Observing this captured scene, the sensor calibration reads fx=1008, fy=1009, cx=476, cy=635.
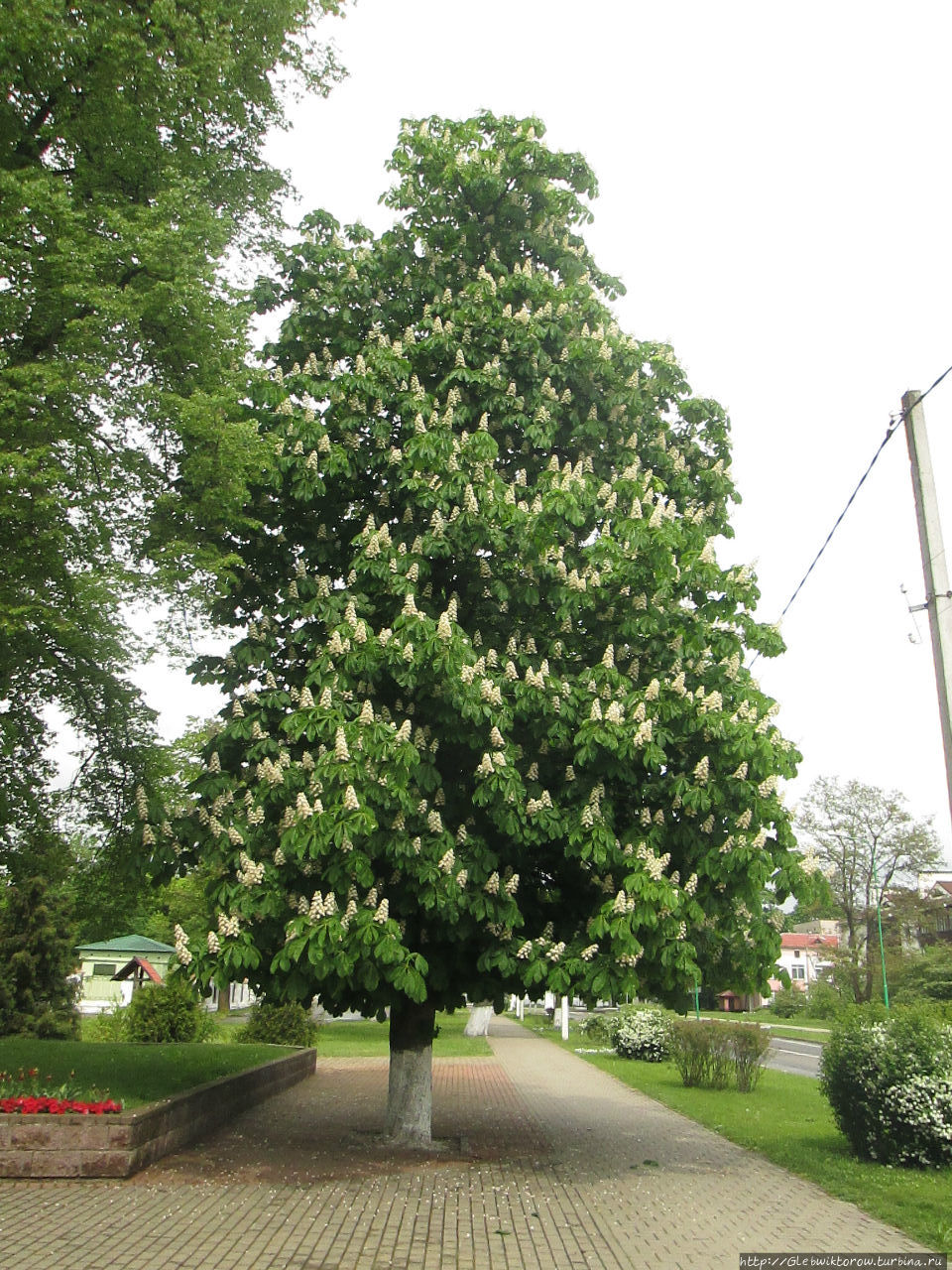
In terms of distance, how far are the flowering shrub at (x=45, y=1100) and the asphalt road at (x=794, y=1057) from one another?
47.2ft

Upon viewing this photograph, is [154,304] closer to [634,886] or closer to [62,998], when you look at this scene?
[634,886]

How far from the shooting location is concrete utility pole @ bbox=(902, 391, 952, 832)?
363 inches

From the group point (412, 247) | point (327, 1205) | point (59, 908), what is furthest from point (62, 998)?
point (412, 247)

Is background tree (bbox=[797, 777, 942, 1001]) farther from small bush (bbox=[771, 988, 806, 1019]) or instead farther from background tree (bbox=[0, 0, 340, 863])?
background tree (bbox=[0, 0, 340, 863])

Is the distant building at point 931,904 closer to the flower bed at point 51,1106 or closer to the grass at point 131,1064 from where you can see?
the grass at point 131,1064

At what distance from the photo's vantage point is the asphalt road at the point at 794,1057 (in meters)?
25.5

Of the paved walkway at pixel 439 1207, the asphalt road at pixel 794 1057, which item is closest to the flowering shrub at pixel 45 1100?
the paved walkway at pixel 439 1207

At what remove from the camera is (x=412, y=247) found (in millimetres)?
13531

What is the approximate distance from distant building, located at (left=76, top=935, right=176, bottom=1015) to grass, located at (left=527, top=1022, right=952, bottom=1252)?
19.4m

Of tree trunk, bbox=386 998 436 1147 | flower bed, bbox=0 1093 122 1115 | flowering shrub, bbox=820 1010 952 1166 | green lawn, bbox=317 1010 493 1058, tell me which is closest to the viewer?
flower bed, bbox=0 1093 122 1115

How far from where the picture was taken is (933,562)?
31.4 feet

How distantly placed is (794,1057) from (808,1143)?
20813 millimetres

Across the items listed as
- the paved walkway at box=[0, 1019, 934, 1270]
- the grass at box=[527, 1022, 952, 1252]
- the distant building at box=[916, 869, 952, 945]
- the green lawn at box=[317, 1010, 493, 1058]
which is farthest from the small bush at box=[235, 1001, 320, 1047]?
the distant building at box=[916, 869, 952, 945]

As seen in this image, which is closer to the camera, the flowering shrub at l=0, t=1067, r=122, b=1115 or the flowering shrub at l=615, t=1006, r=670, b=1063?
the flowering shrub at l=0, t=1067, r=122, b=1115
